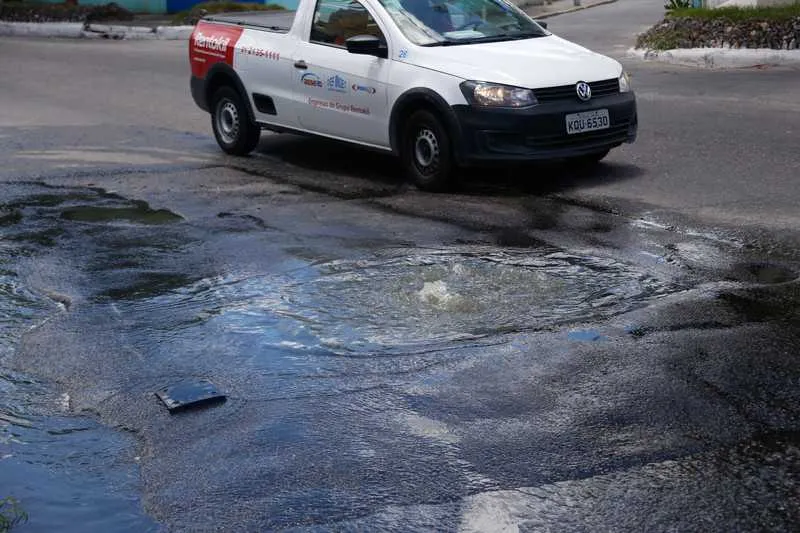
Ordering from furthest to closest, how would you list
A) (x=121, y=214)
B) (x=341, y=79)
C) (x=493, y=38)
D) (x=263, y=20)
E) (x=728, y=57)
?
(x=728, y=57) → (x=263, y=20) → (x=341, y=79) → (x=493, y=38) → (x=121, y=214)

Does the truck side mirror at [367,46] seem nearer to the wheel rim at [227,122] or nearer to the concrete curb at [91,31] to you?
the wheel rim at [227,122]

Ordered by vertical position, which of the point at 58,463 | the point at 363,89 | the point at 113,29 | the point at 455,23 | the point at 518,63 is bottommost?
the point at 58,463

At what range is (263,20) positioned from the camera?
38.9ft

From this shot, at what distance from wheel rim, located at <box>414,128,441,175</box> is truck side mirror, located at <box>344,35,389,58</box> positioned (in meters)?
0.80

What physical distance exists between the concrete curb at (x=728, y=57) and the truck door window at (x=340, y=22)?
914cm

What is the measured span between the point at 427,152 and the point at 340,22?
1.66 metres

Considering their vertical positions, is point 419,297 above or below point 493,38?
below

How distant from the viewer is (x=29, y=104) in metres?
15.9

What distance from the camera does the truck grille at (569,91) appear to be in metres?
9.45

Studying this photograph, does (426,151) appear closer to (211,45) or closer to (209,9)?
(211,45)

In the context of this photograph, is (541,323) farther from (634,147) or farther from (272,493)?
(634,147)

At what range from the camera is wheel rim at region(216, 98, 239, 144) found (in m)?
12.1

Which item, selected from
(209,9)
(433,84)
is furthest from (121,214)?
(209,9)

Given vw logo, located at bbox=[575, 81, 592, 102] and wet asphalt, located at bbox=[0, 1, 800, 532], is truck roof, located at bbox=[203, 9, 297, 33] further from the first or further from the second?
vw logo, located at bbox=[575, 81, 592, 102]
